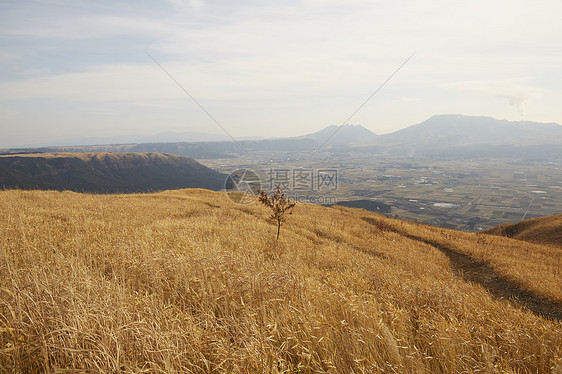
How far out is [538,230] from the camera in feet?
89.3

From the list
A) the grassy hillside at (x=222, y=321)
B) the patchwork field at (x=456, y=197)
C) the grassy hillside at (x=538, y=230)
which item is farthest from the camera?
the patchwork field at (x=456, y=197)

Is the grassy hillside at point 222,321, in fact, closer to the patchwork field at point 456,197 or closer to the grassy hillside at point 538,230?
the grassy hillside at point 538,230

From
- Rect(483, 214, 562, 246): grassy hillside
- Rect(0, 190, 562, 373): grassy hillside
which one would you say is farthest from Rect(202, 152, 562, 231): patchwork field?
Rect(0, 190, 562, 373): grassy hillside

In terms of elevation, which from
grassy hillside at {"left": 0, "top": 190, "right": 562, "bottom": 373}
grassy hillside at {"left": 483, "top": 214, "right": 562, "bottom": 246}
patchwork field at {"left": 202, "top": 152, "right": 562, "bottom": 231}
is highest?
grassy hillside at {"left": 0, "top": 190, "right": 562, "bottom": 373}

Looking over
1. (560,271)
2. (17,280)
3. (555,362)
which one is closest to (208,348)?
(17,280)

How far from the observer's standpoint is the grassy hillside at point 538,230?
2469 cm

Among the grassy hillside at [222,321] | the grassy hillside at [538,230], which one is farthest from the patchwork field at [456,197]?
the grassy hillside at [222,321]

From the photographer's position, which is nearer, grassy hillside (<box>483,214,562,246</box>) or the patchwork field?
grassy hillside (<box>483,214,562,246</box>)

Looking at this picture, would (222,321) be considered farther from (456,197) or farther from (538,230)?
(456,197)

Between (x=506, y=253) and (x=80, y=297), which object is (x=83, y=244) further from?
(x=506, y=253)

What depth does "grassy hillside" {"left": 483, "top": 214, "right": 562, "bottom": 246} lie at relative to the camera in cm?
2469

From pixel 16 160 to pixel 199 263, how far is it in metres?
249

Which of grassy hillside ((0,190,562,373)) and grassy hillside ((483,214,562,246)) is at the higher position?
grassy hillside ((0,190,562,373))

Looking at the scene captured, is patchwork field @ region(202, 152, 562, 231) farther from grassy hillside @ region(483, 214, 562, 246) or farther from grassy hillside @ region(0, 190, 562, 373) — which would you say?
grassy hillside @ region(0, 190, 562, 373)
